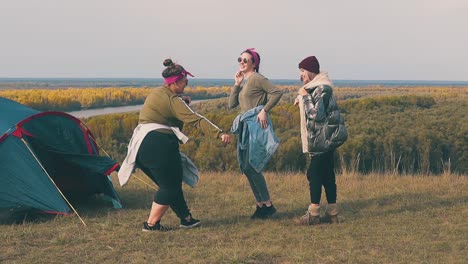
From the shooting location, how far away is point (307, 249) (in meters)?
5.51

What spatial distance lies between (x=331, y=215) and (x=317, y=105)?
1381 mm

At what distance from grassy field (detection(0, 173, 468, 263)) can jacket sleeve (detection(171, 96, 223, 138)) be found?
46.6 inches

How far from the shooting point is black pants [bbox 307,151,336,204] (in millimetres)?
6535

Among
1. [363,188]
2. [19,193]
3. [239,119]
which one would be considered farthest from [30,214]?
[363,188]

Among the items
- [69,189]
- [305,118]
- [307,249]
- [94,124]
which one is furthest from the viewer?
[94,124]

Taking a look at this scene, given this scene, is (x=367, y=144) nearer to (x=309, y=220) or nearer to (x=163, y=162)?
(x=309, y=220)

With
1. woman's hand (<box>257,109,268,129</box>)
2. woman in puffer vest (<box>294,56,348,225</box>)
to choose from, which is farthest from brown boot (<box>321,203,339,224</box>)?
woman's hand (<box>257,109,268,129</box>)

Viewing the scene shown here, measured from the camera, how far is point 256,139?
22.0 ft

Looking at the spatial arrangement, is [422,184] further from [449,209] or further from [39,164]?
[39,164]

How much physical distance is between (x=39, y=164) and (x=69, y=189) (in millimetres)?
921

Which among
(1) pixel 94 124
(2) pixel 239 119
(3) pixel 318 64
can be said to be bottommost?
(1) pixel 94 124

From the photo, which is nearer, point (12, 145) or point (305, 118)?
point (305, 118)

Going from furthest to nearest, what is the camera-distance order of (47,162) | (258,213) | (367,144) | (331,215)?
(367,144), (47,162), (258,213), (331,215)

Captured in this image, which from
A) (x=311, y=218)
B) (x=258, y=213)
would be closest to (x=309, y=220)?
(x=311, y=218)
